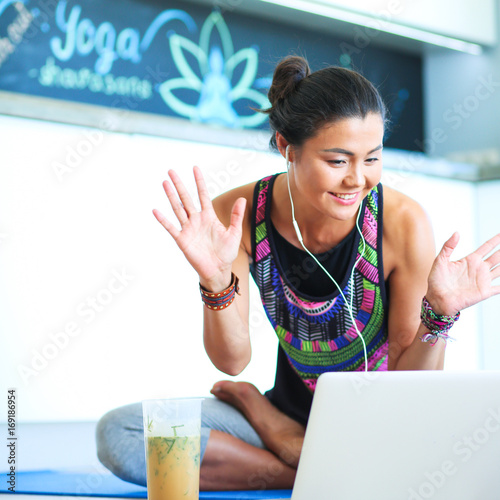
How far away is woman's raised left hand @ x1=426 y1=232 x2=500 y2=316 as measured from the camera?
1.11m

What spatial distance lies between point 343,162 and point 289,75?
0.78 feet

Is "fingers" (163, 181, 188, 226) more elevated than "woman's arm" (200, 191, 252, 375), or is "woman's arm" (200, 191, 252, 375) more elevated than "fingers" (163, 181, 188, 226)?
"fingers" (163, 181, 188, 226)

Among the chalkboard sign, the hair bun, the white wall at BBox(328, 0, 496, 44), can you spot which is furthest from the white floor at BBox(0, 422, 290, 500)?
the white wall at BBox(328, 0, 496, 44)

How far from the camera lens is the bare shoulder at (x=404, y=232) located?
4.39 ft

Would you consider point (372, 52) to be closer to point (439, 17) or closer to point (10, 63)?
point (439, 17)

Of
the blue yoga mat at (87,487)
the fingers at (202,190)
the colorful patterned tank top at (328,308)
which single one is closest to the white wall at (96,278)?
the blue yoga mat at (87,487)

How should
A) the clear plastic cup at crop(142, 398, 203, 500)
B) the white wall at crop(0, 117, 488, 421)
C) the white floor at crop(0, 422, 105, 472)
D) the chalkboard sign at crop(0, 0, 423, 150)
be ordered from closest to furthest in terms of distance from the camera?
the clear plastic cup at crop(142, 398, 203, 500) < the white floor at crop(0, 422, 105, 472) < the white wall at crop(0, 117, 488, 421) < the chalkboard sign at crop(0, 0, 423, 150)

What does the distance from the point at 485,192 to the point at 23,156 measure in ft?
6.27

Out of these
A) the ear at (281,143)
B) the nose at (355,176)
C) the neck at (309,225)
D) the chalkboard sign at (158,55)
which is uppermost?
the chalkboard sign at (158,55)

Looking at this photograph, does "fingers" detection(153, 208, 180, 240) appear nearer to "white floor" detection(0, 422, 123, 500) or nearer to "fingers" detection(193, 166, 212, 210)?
"fingers" detection(193, 166, 212, 210)

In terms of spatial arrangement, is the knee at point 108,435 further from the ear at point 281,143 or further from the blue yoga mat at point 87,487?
the ear at point 281,143

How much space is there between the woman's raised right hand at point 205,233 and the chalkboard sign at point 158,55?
5.56 ft

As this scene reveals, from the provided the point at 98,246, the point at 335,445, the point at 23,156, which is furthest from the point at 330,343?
the point at 23,156

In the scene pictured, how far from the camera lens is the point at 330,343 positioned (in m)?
1.40
